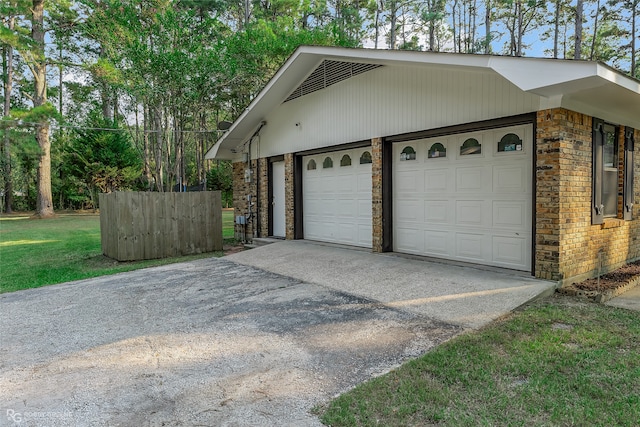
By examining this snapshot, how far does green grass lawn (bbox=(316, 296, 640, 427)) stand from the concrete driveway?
250 mm

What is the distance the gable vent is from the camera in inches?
310

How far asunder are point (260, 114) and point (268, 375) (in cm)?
839

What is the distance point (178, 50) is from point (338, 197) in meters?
8.49

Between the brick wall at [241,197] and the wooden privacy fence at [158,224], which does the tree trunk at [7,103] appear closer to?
the brick wall at [241,197]

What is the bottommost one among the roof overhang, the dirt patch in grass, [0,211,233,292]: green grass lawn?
[0,211,233,292]: green grass lawn

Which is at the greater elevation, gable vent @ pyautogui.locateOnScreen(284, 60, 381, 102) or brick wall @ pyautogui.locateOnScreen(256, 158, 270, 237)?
gable vent @ pyautogui.locateOnScreen(284, 60, 381, 102)

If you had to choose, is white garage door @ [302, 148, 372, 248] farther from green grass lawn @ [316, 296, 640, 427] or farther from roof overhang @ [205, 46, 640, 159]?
green grass lawn @ [316, 296, 640, 427]

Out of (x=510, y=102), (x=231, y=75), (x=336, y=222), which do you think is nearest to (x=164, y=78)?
(x=231, y=75)

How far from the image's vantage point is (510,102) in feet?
18.0

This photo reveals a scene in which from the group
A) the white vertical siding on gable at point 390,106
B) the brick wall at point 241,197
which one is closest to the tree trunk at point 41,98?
the brick wall at point 241,197

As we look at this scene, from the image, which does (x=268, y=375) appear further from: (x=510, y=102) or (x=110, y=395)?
(x=510, y=102)

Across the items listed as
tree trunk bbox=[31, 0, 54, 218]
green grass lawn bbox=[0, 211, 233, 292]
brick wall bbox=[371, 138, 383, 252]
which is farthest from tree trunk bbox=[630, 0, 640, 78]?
tree trunk bbox=[31, 0, 54, 218]

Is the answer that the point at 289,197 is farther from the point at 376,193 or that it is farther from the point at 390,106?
the point at 390,106

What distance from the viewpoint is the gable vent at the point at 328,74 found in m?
7.86
